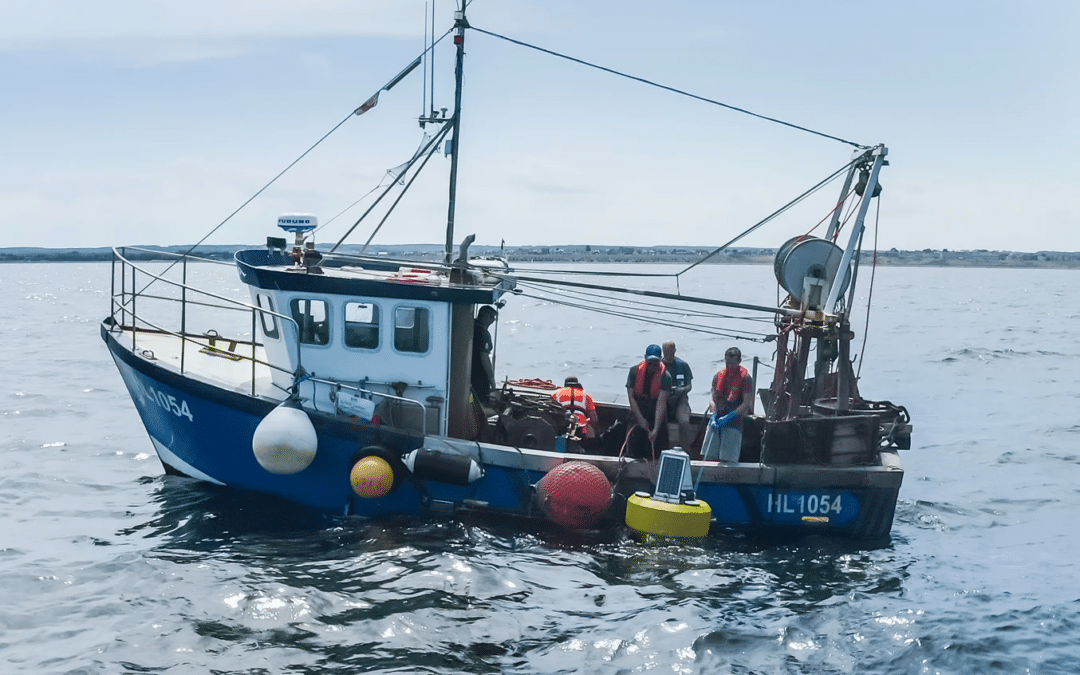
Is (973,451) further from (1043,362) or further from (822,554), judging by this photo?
(1043,362)

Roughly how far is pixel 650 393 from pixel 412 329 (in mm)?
2948

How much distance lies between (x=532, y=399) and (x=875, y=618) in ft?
16.9

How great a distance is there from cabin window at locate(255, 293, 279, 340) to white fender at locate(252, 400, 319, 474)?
1374 mm

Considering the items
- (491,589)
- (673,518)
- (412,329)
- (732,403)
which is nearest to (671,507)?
(673,518)

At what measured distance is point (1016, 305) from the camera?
71.6m

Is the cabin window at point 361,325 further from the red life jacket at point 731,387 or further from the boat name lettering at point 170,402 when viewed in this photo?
the red life jacket at point 731,387

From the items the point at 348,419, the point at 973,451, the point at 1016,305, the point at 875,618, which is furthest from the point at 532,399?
the point at 1016,305

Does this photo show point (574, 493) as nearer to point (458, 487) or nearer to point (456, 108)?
point (458, 487)

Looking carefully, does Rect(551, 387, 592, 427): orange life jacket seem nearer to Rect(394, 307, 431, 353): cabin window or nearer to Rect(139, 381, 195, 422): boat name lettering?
Rect(394, 307, 431, 353): cabin window

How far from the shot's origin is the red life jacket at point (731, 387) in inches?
432

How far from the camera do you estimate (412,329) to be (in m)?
11.2

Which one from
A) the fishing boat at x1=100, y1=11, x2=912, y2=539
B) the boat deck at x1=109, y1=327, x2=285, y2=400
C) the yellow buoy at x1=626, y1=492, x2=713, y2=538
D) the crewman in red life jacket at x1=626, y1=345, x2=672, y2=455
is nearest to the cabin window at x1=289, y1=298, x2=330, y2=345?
the fishing boat at x1=100, y1=11, x2=912, y2=539

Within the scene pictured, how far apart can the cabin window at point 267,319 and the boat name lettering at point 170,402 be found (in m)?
1.26

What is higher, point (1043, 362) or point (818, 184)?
point (818, 184)
